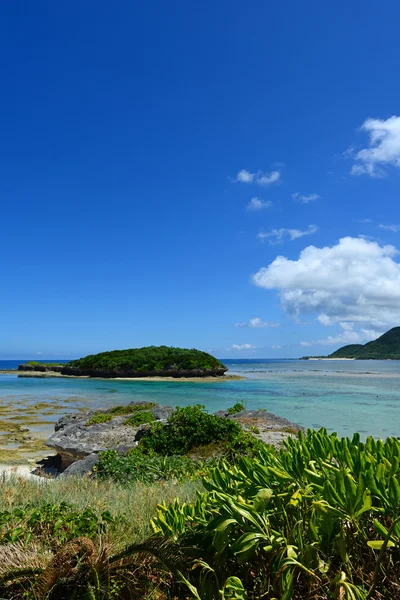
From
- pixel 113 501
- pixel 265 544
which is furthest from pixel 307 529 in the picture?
pixel 113 501

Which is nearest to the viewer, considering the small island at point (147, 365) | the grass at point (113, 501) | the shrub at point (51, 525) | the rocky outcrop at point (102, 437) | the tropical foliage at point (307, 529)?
the tropical foliage at point (307, 529)

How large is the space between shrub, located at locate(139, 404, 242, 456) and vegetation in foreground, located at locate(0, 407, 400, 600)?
8240 mm

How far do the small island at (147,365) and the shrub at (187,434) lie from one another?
2233 inches

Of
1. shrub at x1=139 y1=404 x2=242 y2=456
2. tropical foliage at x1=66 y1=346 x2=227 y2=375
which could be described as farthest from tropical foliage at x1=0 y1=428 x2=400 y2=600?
tropical foliage at x1=66 y1=346 x2=227 y2=375

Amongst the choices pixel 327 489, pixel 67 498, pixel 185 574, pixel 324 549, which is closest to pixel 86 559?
pixel 185 574

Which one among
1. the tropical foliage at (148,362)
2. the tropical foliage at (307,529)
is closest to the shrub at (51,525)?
the tropical foliage at (307,529)

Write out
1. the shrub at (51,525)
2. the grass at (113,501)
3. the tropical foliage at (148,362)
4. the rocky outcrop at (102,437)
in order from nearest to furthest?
1. the shrub at (51,525)
2. the grass at (113,501)
3. the rocky outcrop at (102,437)
4. the tropical foliage at (148,362)

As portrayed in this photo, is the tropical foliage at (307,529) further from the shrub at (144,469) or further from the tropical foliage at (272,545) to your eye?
the shrub at (144,469)

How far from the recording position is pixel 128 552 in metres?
2.33

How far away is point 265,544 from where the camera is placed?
2.18 meters

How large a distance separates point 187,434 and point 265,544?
32.2 ft

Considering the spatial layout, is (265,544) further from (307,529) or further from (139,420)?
(139,420)

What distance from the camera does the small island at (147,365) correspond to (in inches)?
2714

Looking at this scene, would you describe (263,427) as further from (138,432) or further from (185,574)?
(185,574)
